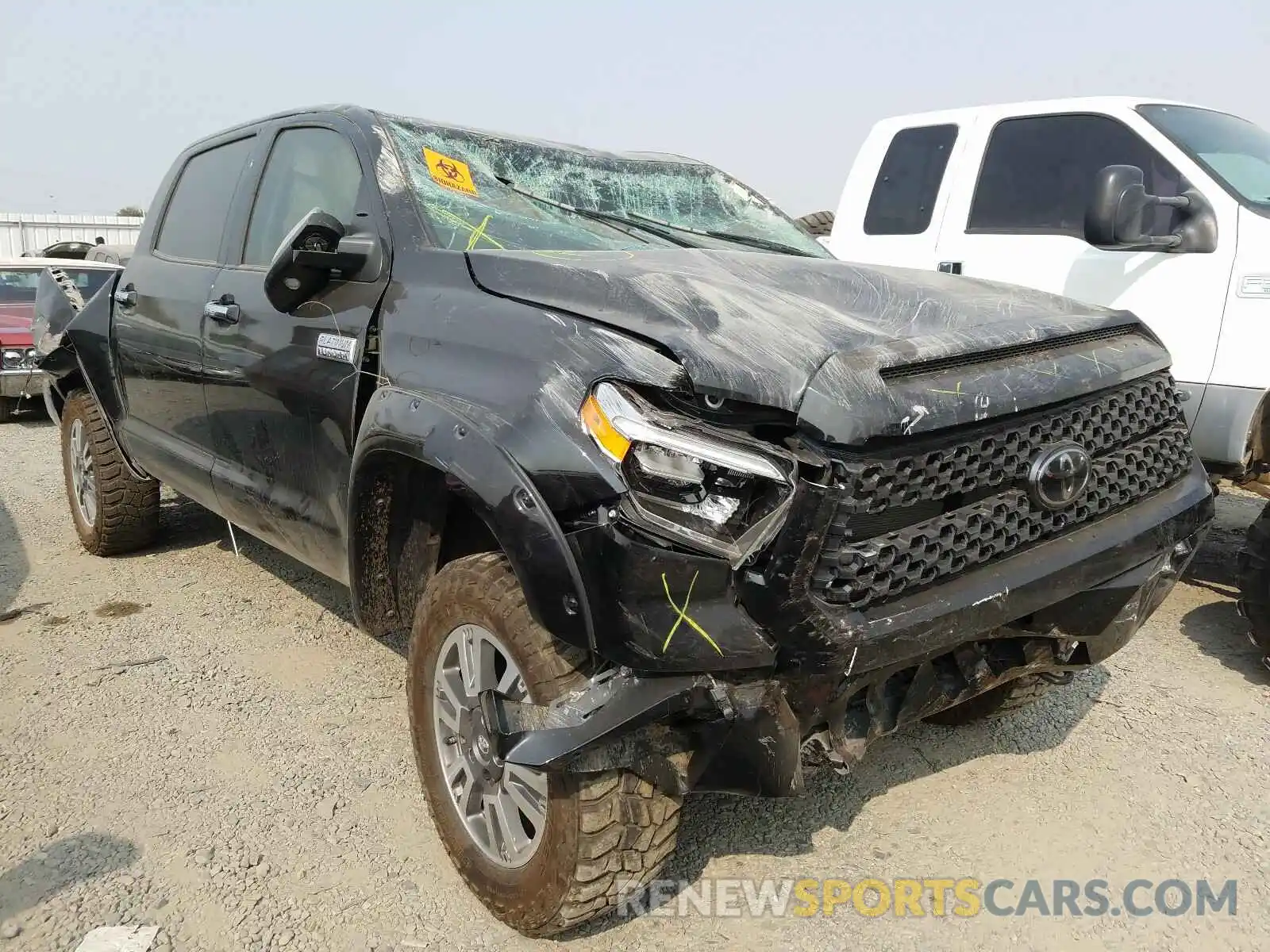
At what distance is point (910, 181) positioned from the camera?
540 centimetres

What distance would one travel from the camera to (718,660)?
183 cm

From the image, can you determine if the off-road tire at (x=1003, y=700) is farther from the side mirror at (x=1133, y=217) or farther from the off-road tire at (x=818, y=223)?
the off-road tire at (x=818, y=223)

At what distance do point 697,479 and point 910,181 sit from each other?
416 cm

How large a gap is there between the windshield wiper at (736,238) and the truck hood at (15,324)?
8.20 metres

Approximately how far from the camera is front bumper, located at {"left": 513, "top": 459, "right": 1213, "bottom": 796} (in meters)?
1.81

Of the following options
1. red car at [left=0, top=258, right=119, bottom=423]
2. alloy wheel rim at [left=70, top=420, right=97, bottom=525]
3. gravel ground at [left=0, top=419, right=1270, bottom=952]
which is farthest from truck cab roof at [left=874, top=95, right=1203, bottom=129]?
red car at [left=0, top=258, right=119, bottom=423]

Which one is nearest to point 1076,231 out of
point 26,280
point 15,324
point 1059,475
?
point 1059,475

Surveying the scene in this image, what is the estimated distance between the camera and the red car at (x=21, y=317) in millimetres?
9328

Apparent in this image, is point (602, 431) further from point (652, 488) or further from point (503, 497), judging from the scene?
point (503, 497)

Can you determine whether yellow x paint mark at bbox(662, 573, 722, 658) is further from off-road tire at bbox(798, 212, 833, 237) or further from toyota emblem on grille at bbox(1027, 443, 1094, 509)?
off-road tire at bbox(798, 212, 833, 237)

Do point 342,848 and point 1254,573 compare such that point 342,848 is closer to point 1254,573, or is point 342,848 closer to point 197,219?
point 197,219

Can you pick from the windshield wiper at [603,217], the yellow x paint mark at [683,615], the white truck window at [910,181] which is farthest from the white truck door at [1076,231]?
the yellow x paint mark at [683,615]

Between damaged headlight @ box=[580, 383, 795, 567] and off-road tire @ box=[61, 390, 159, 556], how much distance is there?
12.4 ft

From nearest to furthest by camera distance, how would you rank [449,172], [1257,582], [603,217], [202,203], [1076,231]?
[449,172] < [603,217] < [1257,582] < [202,203] < [1076,231]
